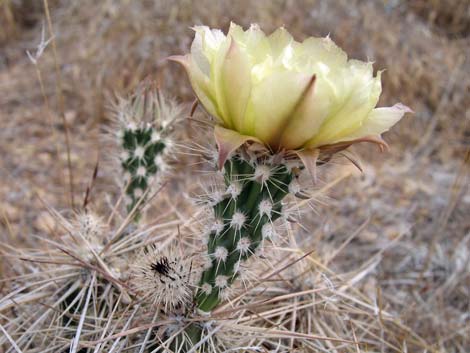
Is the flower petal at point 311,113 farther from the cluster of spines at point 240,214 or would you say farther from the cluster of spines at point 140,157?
the cluster of spines at point 140,157

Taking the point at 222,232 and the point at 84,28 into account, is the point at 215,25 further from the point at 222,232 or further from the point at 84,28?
the point at 222,232

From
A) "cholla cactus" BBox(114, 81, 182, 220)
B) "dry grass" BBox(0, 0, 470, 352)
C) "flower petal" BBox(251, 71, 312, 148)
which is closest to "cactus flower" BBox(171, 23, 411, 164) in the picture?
"flower petal" BBox(251, 71, 312, 148)

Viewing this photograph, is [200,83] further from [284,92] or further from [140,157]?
[140,157]

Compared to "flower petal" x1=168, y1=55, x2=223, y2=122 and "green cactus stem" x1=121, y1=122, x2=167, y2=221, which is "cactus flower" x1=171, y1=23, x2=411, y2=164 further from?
"green cactus stem" x1=121, y1=122, x2=167, y2=221

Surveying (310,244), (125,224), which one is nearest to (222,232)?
(125,224)

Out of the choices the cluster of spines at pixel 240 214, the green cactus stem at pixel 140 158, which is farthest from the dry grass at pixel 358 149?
the cluster of spines at pixel 240 214
